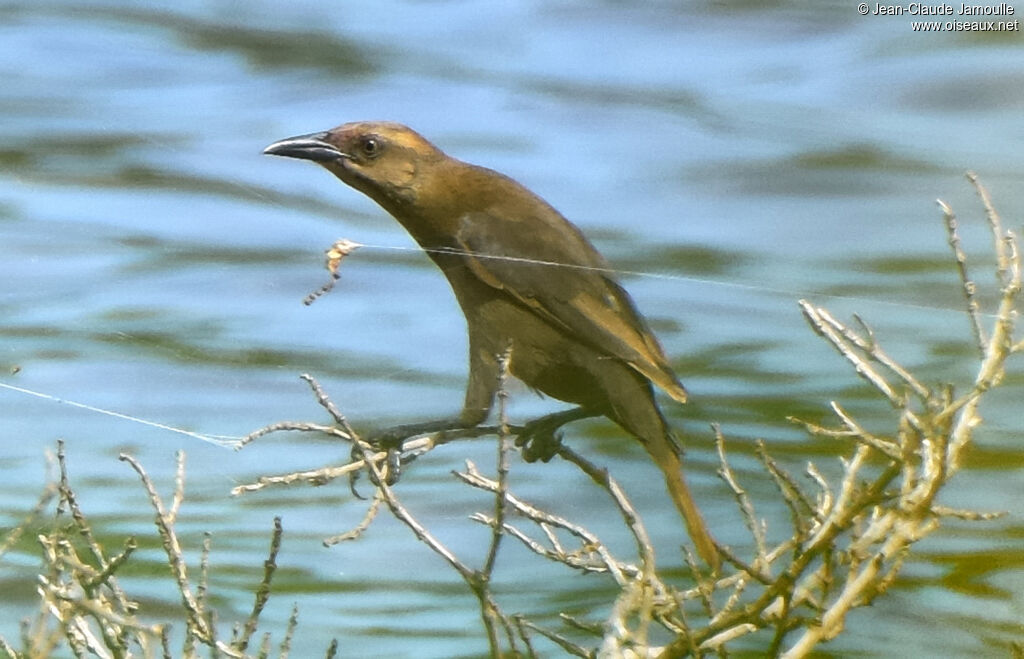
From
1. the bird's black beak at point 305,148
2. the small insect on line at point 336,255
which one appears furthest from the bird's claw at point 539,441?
the bird's black beak at point 305,148

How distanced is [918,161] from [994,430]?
1.04ft

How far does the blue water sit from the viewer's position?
Result: 4.42 ft

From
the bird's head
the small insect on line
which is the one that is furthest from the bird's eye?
the small insect on line

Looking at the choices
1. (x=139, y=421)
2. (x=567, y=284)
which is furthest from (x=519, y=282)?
(x=139, y=421)

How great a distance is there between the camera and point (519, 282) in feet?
4.72

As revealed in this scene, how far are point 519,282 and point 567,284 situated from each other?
2.2 inches

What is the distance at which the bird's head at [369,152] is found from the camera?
1422mm

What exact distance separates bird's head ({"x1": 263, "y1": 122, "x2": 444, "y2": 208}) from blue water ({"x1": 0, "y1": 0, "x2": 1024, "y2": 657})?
2cm

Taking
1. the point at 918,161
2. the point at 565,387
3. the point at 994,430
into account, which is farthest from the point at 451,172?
the point at 994,430

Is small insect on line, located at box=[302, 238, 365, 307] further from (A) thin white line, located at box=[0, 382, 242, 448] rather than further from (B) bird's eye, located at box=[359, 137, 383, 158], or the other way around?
(A) thin white line, located at box=[0, 382, 242, 448]

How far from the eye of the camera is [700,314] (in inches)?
54.7

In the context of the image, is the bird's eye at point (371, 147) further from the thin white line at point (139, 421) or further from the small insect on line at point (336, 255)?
the thin white line at point (139, 421)

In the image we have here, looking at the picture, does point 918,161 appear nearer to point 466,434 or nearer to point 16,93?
point 466,434

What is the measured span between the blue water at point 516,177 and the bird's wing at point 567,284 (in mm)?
23
